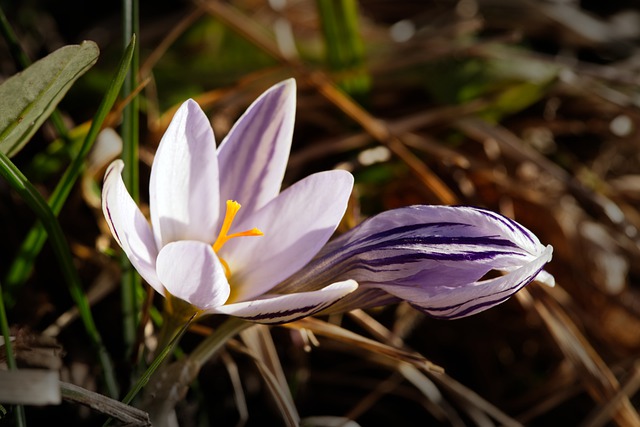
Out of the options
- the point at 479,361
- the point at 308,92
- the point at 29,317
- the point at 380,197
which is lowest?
the point at 479,361

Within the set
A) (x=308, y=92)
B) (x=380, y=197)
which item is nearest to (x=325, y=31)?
(x=308, y=92)

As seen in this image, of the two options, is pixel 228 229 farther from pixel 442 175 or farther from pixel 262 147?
pixel 442 175

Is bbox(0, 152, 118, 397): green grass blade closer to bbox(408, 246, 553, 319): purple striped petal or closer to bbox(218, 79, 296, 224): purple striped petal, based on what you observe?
bbox(218, 79, 296, 224): purple striped petal

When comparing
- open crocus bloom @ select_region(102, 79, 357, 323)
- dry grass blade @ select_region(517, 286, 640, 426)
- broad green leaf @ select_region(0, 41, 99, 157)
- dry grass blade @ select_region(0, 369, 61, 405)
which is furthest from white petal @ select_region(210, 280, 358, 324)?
dry grass blade @ select_region(517, 286, 640, 426)

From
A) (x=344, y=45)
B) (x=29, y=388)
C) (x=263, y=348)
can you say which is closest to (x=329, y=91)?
(x=344, y=45)

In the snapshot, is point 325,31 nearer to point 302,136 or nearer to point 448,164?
point 302,136

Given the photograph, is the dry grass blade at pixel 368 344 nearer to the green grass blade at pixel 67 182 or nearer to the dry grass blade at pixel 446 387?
the dry grass blade at pixel 446 387
